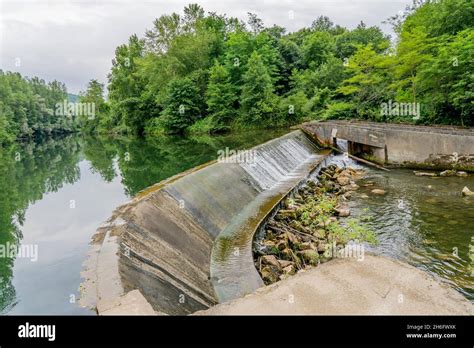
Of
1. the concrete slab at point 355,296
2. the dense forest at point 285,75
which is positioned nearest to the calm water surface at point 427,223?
the concrete slab at point 355,296

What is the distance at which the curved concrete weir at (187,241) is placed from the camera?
5.84m

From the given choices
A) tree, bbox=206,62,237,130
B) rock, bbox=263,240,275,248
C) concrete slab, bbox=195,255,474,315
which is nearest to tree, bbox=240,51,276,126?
tree, bbox=206,62,237,130

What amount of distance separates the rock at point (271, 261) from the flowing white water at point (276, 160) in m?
5.63

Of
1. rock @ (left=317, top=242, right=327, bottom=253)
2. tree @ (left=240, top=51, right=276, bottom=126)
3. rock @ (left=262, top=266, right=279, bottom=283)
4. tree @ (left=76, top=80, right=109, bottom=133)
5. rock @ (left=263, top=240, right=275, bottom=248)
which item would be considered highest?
tree @ (left=76, top=80, right=109, bottom=133)

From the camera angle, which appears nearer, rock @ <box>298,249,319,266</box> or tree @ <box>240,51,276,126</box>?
rock @ <box>298,249,319,266</box>

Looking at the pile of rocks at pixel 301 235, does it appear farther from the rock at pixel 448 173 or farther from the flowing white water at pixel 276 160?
the rock at pixel 448 173

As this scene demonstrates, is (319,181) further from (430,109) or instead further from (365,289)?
(365,289)

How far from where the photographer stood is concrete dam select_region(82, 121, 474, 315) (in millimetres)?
A: 5727

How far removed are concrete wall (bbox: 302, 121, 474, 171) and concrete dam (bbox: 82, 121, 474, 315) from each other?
0.04 meters

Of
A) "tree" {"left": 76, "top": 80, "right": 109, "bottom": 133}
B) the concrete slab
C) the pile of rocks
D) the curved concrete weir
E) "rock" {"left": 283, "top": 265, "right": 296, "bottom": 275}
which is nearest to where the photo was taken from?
the concrete slab

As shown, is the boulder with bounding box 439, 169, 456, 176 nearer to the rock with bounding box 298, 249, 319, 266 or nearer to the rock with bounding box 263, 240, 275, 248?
the rock with bounding box 298, 249, 319, 266

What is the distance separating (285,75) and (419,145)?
1072 inches

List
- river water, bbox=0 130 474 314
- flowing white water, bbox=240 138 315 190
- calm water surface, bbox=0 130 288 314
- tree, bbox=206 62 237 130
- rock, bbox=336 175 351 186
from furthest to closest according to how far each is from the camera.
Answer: tree, bbox=206 62 237 130, rock, bbox=336 175 351 186, flowing white water, bbox=240 138 315 190, river water, bbox=0 130 474 314, calm water surface, bbox=0 130 288 314
